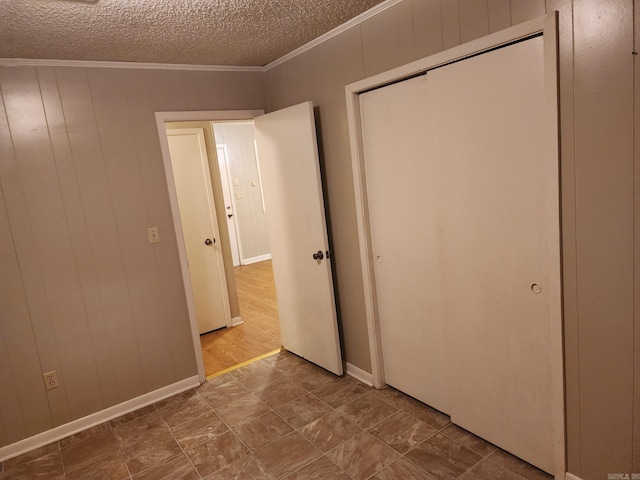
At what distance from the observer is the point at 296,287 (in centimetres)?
318

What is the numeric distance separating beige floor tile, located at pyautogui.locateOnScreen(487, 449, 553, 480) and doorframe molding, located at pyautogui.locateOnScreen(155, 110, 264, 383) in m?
2.09

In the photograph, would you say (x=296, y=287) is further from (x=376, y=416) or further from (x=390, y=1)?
(x=390, y=1)

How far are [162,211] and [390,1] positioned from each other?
6.44 feet

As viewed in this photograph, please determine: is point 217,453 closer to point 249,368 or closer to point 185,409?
point 185,409

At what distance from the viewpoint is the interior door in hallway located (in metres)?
3.81

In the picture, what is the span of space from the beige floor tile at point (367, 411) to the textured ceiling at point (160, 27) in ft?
7.63

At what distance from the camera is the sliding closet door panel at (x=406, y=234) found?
87.1 inches

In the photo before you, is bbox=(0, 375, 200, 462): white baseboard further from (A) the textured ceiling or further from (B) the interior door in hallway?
(A) the textured ceiling

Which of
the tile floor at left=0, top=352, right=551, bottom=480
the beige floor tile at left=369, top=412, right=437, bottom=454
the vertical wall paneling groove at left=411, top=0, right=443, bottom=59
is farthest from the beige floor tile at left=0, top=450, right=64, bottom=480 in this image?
the vertical wall paneling groove at left=411, top=0, right=443, bottom=59

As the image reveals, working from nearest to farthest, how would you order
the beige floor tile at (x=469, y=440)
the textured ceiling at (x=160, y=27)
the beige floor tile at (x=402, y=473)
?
the textured ceiling at (x=160, y=27) → the beige floor tile at (x=402, y=473) → the beige floor tile at (x=469, y=440)

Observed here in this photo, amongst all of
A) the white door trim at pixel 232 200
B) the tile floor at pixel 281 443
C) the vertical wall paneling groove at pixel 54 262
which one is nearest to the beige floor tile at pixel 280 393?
the tile floor at pixel 281 443

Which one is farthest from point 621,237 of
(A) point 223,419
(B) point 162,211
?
(B) point 162,211

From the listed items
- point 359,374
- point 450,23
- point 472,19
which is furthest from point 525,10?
point 359,374

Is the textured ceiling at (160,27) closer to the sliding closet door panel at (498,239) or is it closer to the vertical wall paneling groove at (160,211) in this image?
the vertical wall paneling groove at (160,211)
